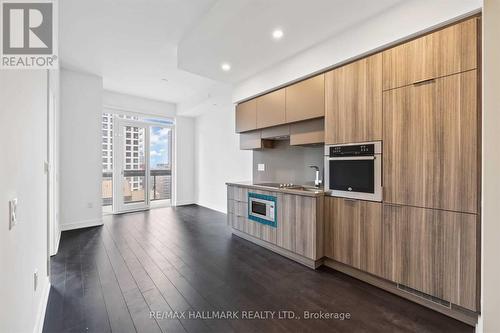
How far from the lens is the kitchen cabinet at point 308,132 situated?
295 cm

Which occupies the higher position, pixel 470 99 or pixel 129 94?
pixel 129 94

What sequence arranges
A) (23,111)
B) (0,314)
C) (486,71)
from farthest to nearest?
1. (486,71)
2. (23,111)
3. (0,314)

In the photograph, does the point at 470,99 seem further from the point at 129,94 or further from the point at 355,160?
the point at 129,94

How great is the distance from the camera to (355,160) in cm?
248

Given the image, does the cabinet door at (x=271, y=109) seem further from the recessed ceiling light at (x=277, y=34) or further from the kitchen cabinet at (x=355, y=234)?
the kitchen cabinet at (x=355, y=234)

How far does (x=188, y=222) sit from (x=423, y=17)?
482 centimetres

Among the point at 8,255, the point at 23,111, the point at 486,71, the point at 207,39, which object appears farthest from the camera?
the point at 207,39

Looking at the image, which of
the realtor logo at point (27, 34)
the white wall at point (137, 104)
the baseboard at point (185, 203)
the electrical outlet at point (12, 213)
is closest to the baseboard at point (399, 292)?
the electrical outlet at point (12, 213)

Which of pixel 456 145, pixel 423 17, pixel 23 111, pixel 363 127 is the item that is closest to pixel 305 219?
pixel 363 127

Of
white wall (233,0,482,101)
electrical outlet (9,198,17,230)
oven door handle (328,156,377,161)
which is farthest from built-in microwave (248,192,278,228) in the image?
electrical outlet (9,198,17,230)

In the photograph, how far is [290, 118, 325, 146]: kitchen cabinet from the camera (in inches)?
116

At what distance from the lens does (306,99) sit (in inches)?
119

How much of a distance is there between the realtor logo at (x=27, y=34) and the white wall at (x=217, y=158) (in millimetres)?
3520

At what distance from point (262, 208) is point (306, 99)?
1.71 metres
